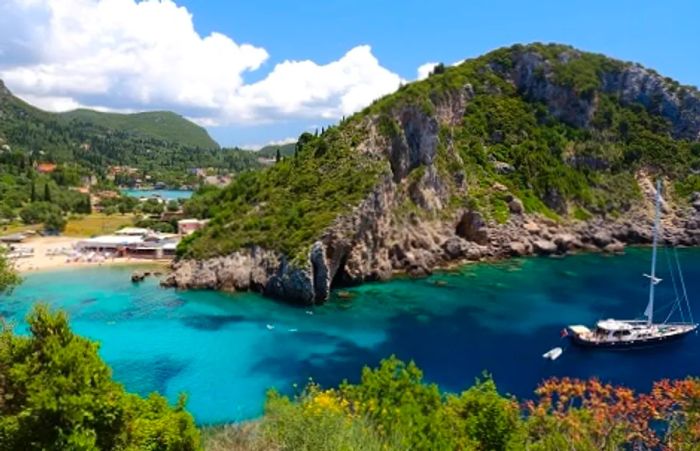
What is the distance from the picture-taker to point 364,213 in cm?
7069

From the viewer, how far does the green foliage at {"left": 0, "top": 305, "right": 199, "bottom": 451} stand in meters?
13.6

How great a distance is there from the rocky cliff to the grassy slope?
0.96ft

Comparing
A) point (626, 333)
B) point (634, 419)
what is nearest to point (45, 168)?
point (626, 333)

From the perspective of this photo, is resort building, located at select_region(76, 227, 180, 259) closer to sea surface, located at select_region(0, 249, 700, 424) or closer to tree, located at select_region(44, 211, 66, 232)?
sea surface, located at select_region(0, 249, 700, 424)

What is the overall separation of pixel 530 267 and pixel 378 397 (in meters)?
63.6

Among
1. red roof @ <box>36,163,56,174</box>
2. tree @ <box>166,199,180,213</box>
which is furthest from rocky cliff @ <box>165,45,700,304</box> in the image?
red roof @ <box>36,163,56,174</box>

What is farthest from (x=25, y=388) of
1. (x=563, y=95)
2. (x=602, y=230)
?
(x=563, y=95)

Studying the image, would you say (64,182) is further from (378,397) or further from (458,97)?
(378,397)

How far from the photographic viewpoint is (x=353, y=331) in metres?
50.7

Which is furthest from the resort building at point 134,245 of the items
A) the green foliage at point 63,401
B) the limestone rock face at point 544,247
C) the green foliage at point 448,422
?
the green foliage at point 63,401

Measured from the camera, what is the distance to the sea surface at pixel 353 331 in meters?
40.0

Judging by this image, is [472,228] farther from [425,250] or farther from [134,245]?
[134,245]

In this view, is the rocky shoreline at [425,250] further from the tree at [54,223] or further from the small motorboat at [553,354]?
the tree at [54,223]

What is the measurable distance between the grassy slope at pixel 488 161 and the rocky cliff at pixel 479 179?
29 centimetres
